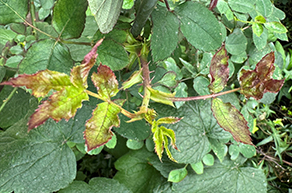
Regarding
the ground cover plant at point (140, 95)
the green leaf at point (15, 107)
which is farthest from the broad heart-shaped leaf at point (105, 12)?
the green leaf at point (15, 107)

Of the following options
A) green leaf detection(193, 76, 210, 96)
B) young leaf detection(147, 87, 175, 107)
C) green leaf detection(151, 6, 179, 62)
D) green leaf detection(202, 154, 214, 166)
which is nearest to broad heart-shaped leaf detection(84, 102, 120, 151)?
young leaf detection(147, 87, 175, 107)

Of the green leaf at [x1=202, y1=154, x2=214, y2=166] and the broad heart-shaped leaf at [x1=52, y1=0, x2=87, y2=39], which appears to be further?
the green leaf at [x1=202, y1=154, x2=214, y2=166]

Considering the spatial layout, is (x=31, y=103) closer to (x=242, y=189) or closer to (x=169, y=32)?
(x=169, y=32)

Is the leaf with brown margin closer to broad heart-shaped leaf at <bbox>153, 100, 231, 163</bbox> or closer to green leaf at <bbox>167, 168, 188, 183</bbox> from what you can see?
broad heart-shaped leaf at <bbox>153, 100, 231, 163</bbox>

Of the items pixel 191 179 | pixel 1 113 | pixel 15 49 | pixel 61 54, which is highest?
pixel 61 54

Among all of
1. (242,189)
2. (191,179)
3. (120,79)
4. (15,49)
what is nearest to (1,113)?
(15,49)

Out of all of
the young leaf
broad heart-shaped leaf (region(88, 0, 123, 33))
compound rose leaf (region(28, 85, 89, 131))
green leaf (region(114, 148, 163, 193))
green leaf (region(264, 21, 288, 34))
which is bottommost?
green leaf (region(114, 148, 163, 193))

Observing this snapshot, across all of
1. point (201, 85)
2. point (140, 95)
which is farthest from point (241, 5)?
point (140, 95)
